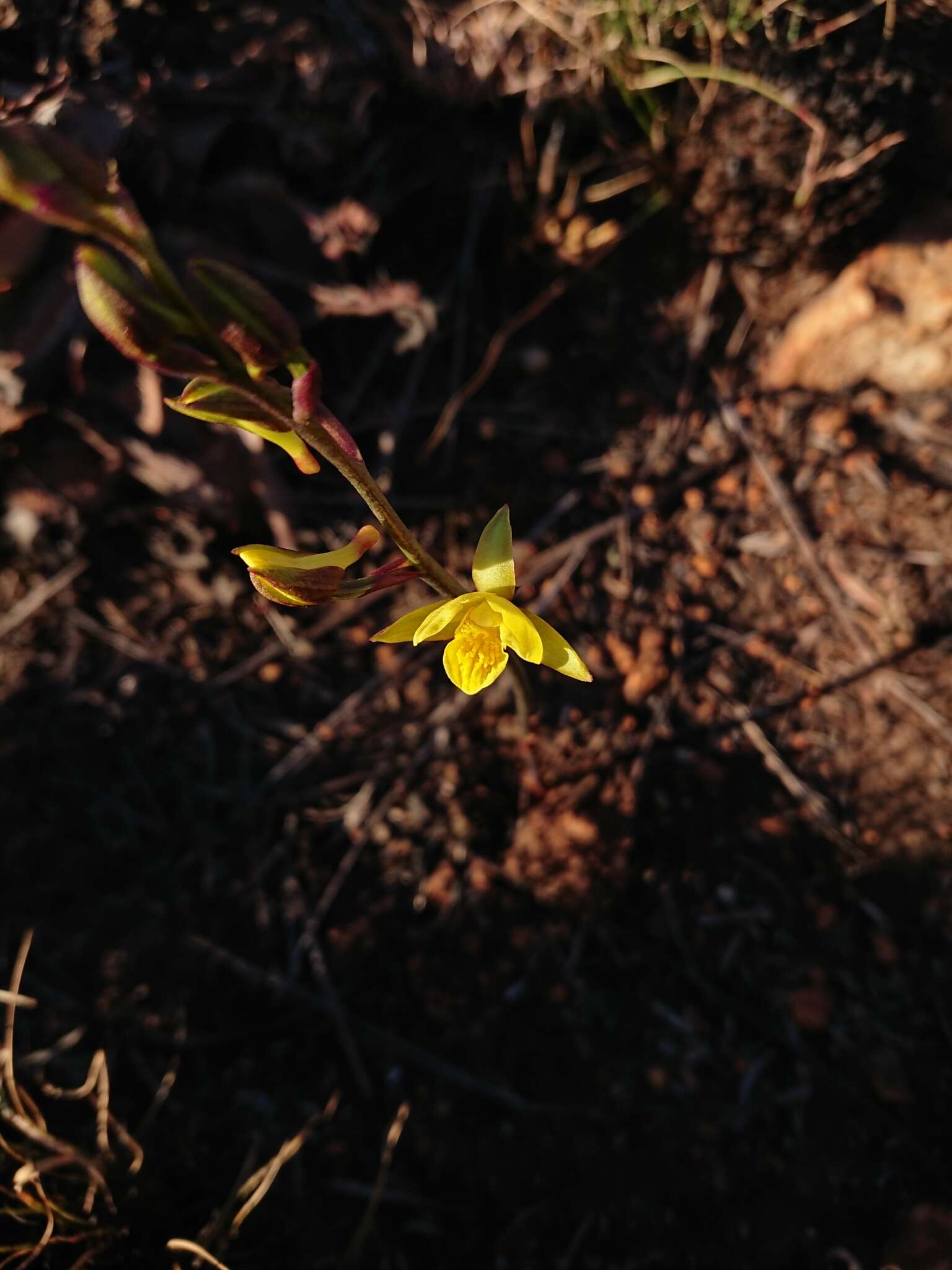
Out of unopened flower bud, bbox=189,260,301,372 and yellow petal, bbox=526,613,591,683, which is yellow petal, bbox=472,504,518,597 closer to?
yellow petal, bbox=526,613,591,683

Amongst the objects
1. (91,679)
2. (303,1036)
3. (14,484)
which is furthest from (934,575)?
(14,484)

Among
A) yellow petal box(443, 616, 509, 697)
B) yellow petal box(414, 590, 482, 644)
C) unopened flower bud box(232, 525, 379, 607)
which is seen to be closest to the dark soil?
yellow petal box(443, 616, 509, 697)

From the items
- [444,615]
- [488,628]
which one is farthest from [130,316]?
[488,628]

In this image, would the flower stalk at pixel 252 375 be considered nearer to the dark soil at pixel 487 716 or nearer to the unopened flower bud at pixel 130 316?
the unopened flower bud at pixel 130 316

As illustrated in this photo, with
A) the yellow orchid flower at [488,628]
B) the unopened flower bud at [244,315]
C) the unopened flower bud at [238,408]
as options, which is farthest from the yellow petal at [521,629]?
the unopened flower bud at [244,315]

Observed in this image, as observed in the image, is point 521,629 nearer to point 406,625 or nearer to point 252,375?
point 406,625
